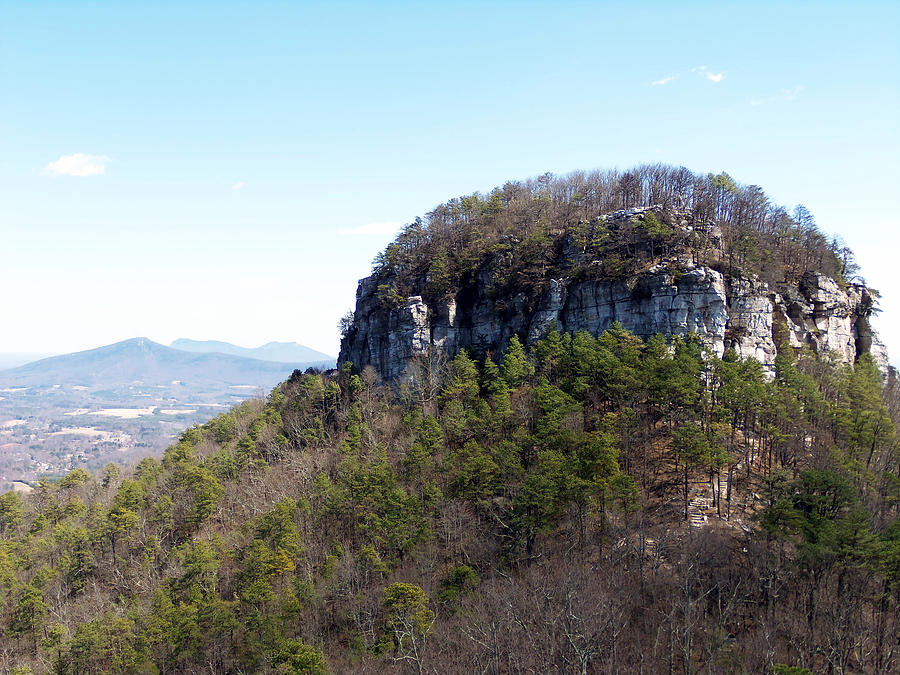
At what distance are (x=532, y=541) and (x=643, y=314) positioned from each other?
2459cm

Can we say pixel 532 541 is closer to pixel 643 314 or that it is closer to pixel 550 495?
pixel 550 495

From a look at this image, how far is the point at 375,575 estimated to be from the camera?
33.0 metres

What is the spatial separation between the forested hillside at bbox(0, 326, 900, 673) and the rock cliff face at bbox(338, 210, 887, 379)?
3.37 m

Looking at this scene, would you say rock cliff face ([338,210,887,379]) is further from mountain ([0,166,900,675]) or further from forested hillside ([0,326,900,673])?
forested hillside ([0,326,900,673])

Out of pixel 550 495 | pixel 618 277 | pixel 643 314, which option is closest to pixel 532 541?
pixel 550 495

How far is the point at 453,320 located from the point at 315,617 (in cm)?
3598

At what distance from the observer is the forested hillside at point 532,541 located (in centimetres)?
2289

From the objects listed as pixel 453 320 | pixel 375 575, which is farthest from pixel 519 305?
pixel 375 575

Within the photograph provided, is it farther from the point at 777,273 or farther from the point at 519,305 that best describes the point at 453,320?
the point at 777,273

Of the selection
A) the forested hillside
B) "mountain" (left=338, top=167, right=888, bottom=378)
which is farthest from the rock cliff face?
the forested hillside

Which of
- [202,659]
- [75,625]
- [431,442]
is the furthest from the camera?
[431,442]

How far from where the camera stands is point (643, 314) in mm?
46781

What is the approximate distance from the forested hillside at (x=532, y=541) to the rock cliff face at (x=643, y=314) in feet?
11.1

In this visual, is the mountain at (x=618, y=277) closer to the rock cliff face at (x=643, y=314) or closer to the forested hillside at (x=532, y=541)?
the rock cliff face at (x=643, y=314)
